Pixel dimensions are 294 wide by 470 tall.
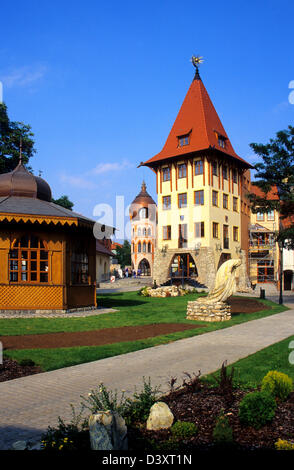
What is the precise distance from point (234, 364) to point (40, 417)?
469 cm

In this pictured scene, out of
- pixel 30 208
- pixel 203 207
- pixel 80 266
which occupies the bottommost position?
pixel 80 266

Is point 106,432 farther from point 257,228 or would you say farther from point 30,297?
point 257,228

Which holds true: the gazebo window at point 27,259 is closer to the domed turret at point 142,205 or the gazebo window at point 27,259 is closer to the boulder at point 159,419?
the boulder at point 159,419

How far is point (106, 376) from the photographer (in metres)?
8.18

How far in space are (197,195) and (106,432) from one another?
3781 cm

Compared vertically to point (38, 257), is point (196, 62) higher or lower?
higher

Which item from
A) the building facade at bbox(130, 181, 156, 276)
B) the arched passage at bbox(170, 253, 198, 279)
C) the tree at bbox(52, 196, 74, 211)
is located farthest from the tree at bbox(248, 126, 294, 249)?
the building facade at bbox(130, 181, 156, 276)

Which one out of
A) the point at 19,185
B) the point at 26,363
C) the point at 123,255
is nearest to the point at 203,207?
the point at 19,185

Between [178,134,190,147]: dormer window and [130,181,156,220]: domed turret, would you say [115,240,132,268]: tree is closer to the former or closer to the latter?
[130,181,156,220]: domed turret

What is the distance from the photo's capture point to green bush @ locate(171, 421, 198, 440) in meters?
5.02

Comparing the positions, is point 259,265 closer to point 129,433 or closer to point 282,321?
point 282,321

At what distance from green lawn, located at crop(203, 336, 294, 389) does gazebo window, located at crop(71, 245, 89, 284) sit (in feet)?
36.4

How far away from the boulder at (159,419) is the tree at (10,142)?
33.9 m

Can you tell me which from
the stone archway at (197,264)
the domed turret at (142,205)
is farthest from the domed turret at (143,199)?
the stone archway at (197,264)
